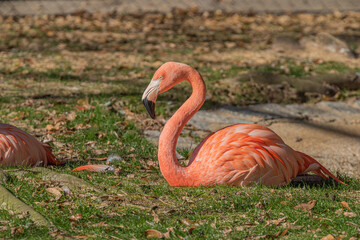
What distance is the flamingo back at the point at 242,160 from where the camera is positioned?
4.29 meters

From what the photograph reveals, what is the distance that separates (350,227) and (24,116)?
422 centimetres

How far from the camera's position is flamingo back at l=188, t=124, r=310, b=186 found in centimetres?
429

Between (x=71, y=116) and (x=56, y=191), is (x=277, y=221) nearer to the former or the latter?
(x=56, y=191)

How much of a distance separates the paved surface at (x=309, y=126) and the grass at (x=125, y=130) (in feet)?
1.37

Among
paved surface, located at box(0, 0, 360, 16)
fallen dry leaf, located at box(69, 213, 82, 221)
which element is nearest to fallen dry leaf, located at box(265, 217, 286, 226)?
fallen dry leaf, located at box(69, 213, 82, 221)

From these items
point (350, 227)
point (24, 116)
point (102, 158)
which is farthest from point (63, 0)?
point (350, 227)

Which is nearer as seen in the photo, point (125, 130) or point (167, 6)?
point (125, 130)

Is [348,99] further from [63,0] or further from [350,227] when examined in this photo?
[63,0]

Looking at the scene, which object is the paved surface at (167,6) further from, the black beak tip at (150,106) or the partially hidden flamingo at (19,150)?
the black beak tip at (150,106)

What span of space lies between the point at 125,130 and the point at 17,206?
2529mm

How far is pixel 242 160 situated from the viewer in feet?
14.0

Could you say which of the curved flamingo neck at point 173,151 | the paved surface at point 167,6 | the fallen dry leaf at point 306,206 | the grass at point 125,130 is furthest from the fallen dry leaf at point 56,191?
the paved surface at point 167,6

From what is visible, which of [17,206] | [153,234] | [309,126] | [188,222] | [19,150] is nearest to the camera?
[153,234]

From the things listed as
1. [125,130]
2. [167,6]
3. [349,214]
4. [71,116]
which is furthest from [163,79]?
[167,6]
